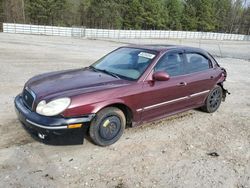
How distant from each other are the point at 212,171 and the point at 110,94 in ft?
5.96

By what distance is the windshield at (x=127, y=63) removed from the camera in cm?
468

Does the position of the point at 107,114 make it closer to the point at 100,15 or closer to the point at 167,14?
the point at 100,15

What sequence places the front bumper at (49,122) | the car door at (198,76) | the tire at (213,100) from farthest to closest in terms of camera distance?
the tire at (213,100) < the car door at (198,76) < the front bumper at (49,122)

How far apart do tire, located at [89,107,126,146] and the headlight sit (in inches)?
19.9

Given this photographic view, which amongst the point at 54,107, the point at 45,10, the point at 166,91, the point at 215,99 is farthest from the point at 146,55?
the point at 45,10

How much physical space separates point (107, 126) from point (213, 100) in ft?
9.86

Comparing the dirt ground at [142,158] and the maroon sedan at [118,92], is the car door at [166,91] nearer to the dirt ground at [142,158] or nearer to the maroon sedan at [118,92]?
the maroon sedan at [118,92]

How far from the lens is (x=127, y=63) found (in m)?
4.97

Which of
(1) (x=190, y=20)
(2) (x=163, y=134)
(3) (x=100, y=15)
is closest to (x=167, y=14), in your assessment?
(1) (x=190, y=20)

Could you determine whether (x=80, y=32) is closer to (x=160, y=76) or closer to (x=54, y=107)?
(x=160, y=76)

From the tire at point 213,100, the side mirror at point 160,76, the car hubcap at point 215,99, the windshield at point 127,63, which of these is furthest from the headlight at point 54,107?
the car hubcap at point 215,99

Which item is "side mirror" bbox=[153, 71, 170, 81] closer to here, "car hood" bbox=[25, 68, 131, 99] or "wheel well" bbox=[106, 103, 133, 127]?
"car hood" bbox=[25, 68, 131, 99]

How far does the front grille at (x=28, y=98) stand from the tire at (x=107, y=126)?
3.11 feet

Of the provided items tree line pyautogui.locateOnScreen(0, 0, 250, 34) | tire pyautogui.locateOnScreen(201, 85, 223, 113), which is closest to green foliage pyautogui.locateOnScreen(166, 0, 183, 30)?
tree line pyautogui.locateOnScreen(0, 0, 250, 34)
